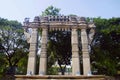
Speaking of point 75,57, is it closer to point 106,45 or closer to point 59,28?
point 59,28

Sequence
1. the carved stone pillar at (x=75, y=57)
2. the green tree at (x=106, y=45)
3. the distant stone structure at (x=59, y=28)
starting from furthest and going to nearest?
the green tree at (x=106, y=45) → the distant stone structure at (x=59, y=28) → the carved stone pillar at (x=75, y=57)

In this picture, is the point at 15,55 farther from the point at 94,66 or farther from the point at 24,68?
the point at 94,66

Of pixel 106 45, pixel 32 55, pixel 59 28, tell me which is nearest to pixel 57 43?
pixel 106 45

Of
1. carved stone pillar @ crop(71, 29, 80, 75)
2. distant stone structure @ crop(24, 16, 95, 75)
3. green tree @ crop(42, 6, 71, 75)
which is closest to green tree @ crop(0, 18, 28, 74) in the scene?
green tree @ crop(42, 6, 71, 75)

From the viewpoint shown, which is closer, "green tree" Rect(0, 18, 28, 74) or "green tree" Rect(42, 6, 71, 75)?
"green tree" Rect(42, 6, 71, 75)

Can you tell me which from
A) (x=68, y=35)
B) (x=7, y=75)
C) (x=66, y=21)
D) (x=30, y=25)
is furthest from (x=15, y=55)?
(x=66, y=21)

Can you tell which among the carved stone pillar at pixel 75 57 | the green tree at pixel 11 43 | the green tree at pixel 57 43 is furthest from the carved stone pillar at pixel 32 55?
the green tree at pixel 11 43

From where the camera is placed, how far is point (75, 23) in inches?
690

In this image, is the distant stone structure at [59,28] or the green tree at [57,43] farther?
the green tree at [57,43]

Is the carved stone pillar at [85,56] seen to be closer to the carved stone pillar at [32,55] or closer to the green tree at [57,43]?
the carved stone pillar at [32,55]

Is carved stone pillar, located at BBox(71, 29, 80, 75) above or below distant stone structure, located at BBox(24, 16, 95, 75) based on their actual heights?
below

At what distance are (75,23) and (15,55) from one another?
A: 1513cm

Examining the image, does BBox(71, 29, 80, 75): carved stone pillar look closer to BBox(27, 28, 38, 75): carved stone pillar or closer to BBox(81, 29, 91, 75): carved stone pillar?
BBox(81, 29, 91, 75): carved stone pillar

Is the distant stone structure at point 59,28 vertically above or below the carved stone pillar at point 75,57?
above
